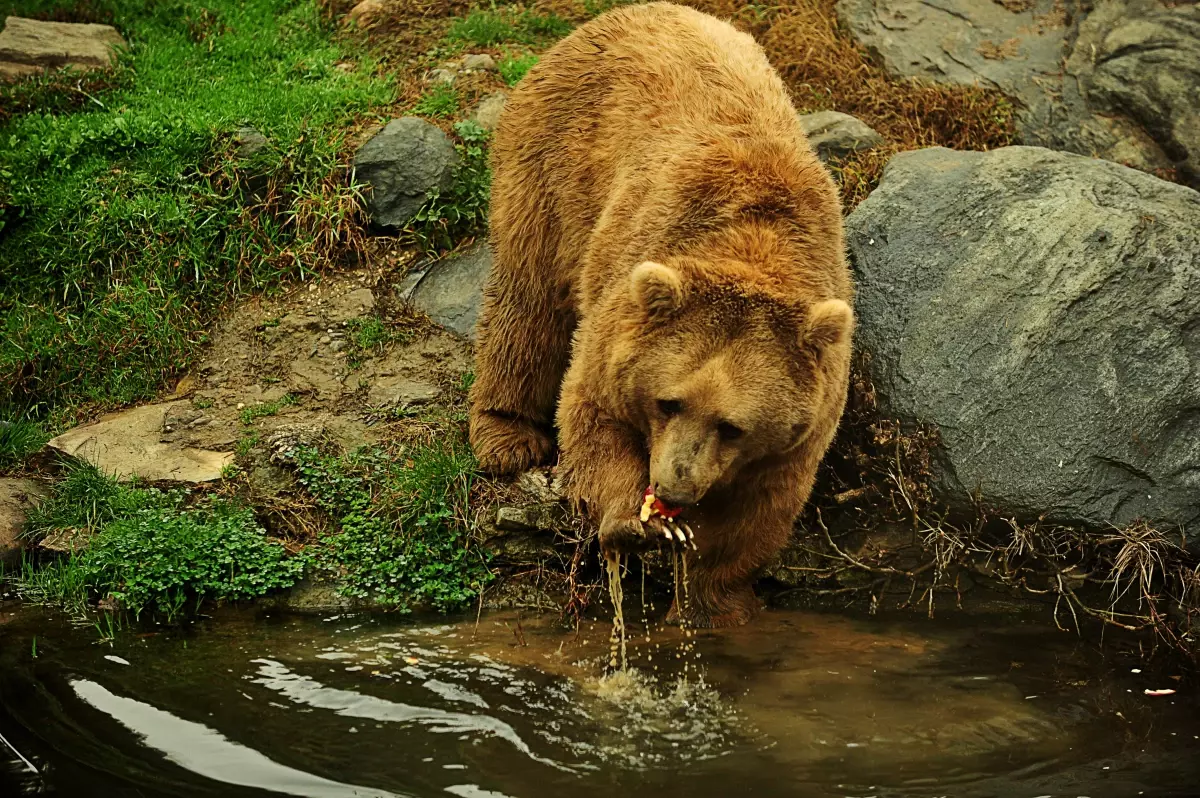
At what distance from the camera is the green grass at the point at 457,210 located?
8070 mm

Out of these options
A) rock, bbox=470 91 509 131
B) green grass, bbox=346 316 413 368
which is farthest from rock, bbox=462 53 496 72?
green grass, bbox=346 316 413 368

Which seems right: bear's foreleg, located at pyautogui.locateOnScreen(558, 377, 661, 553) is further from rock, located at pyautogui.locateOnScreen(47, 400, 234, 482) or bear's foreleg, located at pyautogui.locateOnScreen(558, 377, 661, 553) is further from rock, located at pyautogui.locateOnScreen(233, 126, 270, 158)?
rock, located at pyautogui.locateOnScreen(233, 126, 270, 158)

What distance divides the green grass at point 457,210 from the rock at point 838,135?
6.74 feet

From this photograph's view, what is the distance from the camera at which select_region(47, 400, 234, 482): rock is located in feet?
21.6

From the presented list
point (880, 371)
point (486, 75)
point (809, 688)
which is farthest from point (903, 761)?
point (486, 75)

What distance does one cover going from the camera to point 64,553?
624 centimetres

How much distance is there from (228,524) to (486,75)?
4.28 meters

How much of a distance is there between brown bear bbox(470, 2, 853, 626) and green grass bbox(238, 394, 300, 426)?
1.16 m

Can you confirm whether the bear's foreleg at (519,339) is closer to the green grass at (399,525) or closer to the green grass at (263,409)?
the green grass at (399,525)

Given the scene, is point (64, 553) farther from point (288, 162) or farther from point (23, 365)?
point (288, 162)

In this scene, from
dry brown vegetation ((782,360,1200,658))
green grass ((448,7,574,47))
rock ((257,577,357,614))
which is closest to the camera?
dry brown vegetation ((782,360,1200,658))

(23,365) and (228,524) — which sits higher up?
(23,365)

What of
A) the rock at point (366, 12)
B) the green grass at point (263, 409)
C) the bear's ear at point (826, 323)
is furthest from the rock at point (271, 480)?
the rock at point (366, 12)

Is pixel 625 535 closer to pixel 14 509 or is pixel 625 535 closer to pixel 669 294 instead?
pixel 669 294
